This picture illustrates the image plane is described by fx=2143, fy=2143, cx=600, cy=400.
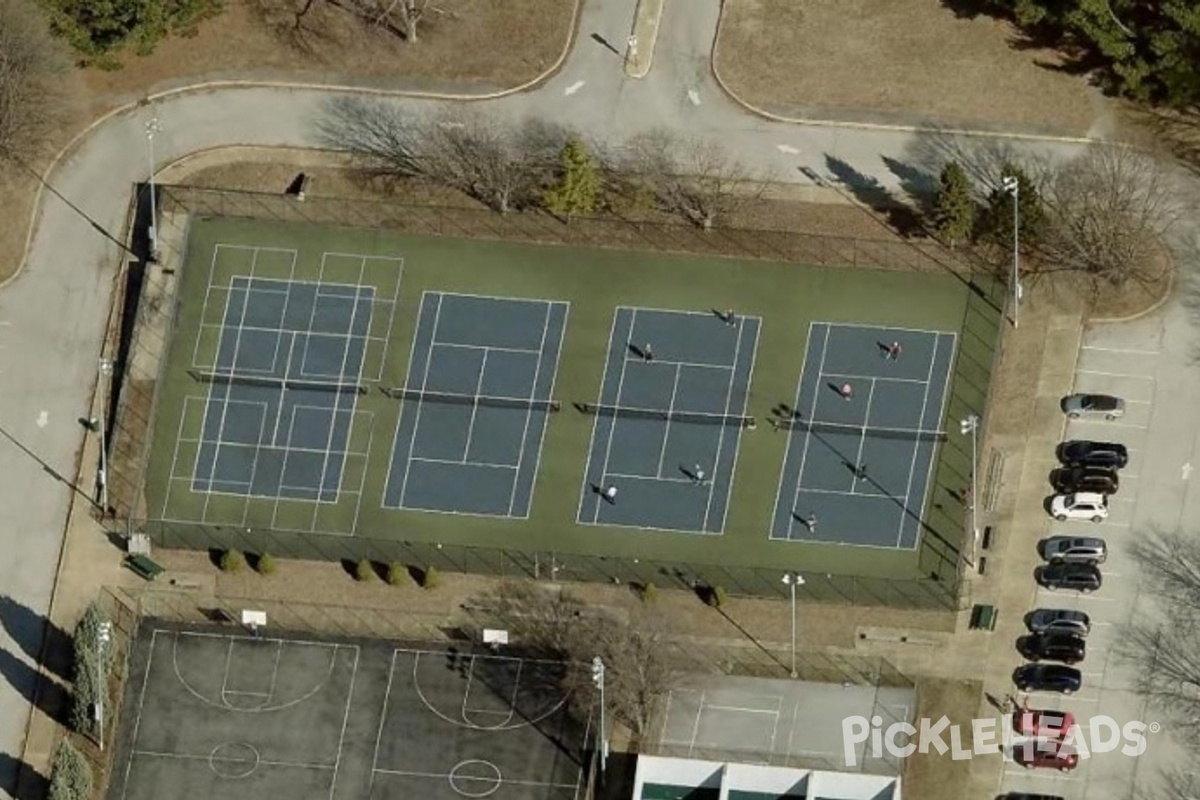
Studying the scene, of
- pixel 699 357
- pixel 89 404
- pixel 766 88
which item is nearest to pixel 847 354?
pixel 699 357

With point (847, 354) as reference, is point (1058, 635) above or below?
below

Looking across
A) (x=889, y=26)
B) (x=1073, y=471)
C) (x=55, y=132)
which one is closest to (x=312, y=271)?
(x=55, y=132)

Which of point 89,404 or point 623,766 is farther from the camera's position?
point 89,404

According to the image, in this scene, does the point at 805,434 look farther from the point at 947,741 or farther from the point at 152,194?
the point at 152,194

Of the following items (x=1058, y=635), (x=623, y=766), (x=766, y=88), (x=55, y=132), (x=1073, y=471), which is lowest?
(x=623, y=766)

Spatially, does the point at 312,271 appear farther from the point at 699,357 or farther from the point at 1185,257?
the point at 1185,257

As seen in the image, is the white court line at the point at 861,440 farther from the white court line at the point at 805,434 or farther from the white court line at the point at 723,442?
the white court line at the point at 723,442

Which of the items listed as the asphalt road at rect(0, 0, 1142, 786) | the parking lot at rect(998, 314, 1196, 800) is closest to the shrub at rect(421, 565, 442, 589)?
the asphalt road at rect(0, 0, 1142, 786)
